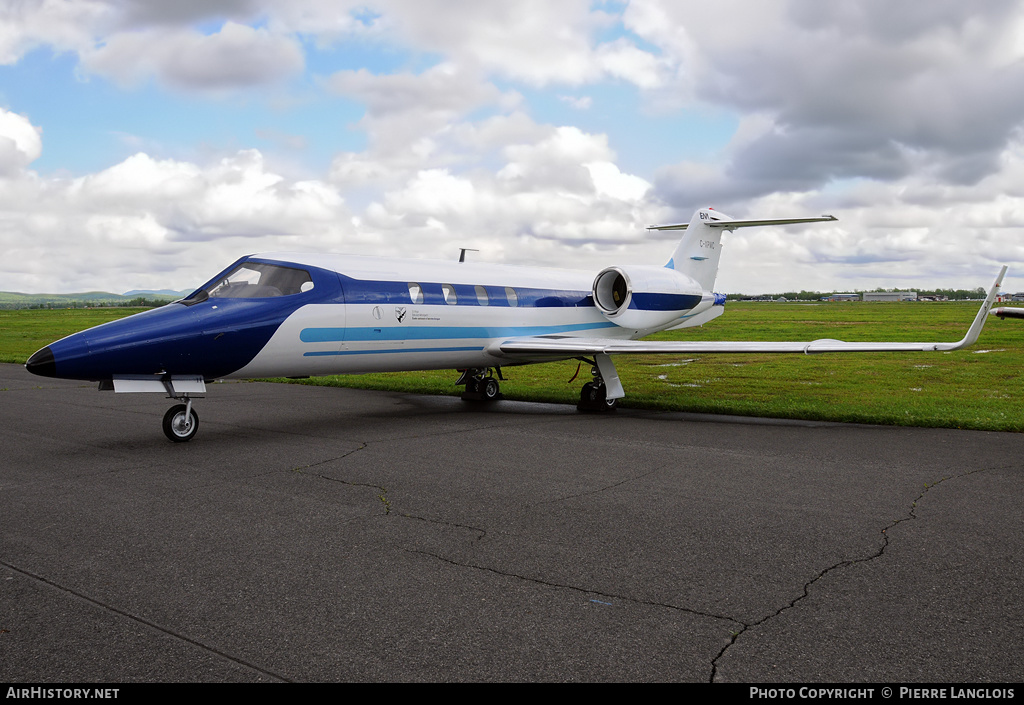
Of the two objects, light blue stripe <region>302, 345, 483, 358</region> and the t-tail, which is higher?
the t-tail

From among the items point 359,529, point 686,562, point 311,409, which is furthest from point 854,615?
point 311,409

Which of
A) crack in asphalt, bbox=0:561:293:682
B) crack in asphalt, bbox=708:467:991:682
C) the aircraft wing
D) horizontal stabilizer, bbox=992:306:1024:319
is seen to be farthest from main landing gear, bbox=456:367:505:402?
crack in asphalt, bbox=0:561:293:682

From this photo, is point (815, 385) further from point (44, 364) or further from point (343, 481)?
point (44, 364)

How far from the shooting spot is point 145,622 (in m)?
4.00

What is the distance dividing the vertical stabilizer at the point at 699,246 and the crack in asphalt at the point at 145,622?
48.4 feet

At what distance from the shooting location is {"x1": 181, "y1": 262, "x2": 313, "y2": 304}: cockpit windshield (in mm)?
10086

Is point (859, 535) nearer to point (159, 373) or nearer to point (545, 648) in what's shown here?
point (545, 648)

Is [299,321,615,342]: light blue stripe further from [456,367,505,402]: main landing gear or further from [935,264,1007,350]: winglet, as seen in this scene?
[935,264,1007,350]: winglet

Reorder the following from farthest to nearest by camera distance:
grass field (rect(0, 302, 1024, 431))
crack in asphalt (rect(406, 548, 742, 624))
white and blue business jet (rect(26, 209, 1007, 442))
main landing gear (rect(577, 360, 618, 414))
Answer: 1. main landing gear (rect(577, 360, 618, 414))
2. grass field (rect(0, 302, 1024, 431))
3. white and blue business jet (rect(26, 209, 1007, 442))
4. crack in asphalt (rect(406, 548, 742, 624))

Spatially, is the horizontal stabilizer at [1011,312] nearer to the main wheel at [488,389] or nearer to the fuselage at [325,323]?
the fuselage at [325,323]

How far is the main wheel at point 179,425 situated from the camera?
977 cm

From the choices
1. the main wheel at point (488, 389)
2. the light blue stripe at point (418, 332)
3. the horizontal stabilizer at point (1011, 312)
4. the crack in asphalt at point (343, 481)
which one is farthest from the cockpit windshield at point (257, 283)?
the horizontal stabilizer at point (1011, 312)

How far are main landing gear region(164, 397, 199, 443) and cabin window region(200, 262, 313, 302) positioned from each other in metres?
1.57

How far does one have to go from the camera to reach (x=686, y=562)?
4957 millimetres
